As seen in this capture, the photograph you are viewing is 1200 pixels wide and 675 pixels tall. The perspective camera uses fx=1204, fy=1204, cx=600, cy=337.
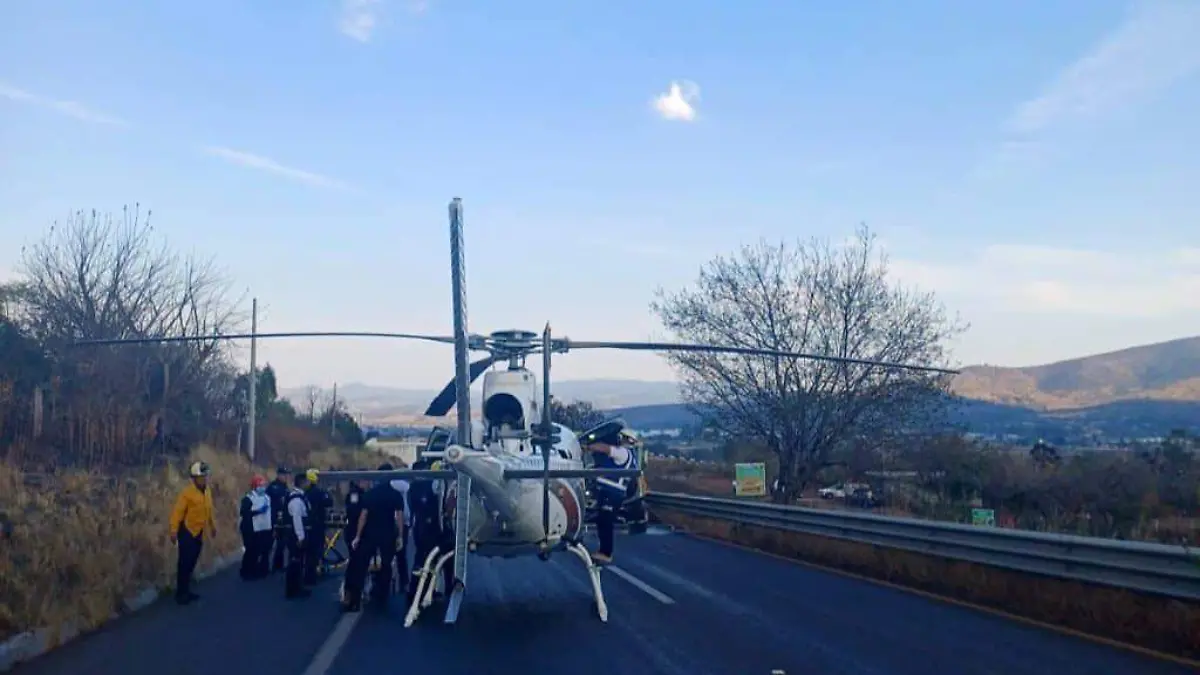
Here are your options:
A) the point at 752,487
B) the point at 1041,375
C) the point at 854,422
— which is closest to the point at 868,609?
the point at 854,422

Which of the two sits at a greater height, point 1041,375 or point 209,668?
point 1041,375

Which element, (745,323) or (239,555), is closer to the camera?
(239,555)

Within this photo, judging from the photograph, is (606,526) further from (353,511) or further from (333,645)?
(333,645)

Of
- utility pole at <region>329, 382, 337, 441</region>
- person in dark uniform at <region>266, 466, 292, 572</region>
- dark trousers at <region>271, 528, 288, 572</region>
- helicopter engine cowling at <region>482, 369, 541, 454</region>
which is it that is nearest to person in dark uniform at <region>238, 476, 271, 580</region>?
person in dark uniform at <region>266, 466, 292, 572</region>

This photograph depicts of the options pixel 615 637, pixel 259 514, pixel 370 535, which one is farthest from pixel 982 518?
pixel 259 514

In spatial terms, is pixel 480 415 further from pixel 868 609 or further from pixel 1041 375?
pixel 1041 375

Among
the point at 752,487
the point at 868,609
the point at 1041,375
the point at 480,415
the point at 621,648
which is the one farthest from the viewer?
the point at 1041,375

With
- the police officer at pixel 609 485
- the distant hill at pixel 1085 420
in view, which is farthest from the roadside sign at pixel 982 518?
the distant hill at pixel 1085 420
